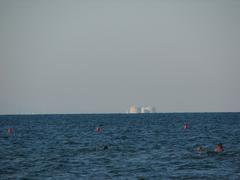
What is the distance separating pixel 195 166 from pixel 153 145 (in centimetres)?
1713

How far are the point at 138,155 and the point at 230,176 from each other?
13.8m

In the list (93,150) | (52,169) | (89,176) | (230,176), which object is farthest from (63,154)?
(230,176)

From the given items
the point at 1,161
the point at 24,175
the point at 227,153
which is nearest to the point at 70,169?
the point at 24,175

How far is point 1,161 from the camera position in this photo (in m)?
42.2

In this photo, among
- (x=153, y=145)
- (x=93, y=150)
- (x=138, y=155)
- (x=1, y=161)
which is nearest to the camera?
(x=1, y=161)

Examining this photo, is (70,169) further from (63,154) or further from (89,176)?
(63,154)

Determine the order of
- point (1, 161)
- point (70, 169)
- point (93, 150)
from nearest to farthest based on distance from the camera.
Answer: point (70, 169), point (1, 161), point (93, 150)

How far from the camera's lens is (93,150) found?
168ft

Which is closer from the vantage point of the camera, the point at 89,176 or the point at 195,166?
the point at 89,176

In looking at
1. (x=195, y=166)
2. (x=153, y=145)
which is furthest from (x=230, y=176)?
(x=153, y=145)

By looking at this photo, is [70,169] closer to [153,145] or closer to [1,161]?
[1,161]

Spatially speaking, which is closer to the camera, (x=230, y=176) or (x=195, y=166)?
(x=230, y=176)

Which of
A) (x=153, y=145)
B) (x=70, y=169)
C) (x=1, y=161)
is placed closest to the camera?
(x=70, y=169)

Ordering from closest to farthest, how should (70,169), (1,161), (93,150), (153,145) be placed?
1. (70,169)
2. (1,161)
3. (93,150)
4. (153,145)
